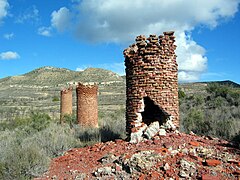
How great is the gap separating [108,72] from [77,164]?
9545 centimetres

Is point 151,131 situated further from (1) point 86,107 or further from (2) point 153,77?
(1) point 86,107

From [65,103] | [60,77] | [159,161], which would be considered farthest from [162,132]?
[60,77]

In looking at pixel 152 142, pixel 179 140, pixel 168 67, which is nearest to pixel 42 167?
pixel 152 142

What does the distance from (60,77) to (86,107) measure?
279ft

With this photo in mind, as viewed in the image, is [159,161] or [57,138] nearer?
[159,161]

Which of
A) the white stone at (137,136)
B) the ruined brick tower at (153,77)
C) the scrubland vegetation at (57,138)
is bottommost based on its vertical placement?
the scrubland vegetation at (57,138)

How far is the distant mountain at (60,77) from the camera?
92500 millimetres

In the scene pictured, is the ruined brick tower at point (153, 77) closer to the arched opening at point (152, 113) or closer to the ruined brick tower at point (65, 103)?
the arched opening at point (152, 113)

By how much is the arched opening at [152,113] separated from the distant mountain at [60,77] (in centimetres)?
7849

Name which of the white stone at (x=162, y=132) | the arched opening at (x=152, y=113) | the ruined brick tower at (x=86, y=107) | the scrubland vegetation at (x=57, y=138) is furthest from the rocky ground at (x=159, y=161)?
the ruined brick tower at (x=86, y=107)

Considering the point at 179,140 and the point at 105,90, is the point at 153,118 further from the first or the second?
the point at 105,90

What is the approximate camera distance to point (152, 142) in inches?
294

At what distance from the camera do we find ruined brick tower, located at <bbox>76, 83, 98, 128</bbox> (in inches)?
627

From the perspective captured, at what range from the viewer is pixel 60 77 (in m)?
98.9
